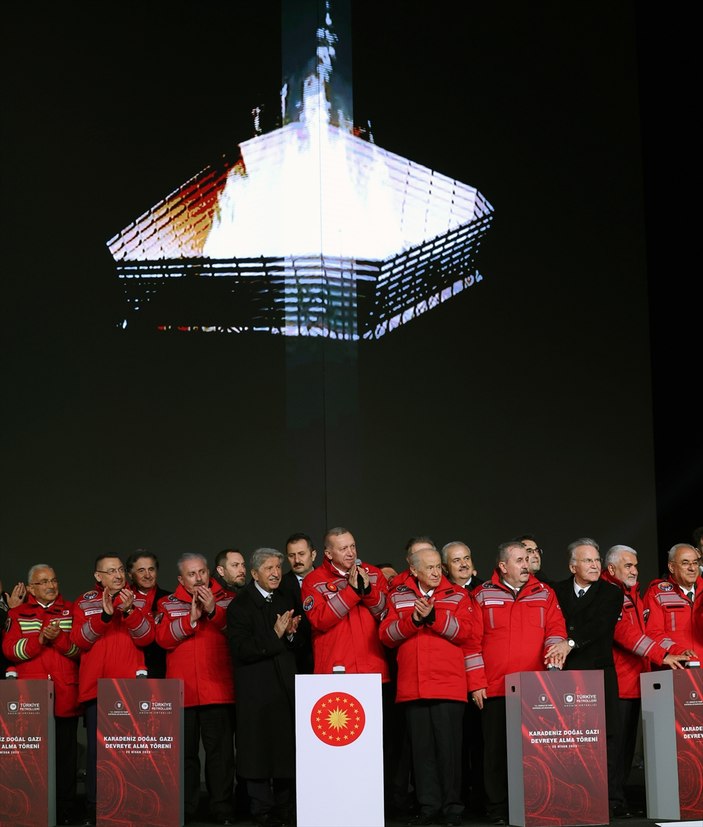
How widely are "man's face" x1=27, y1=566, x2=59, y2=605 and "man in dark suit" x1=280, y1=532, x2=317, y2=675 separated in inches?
49.3

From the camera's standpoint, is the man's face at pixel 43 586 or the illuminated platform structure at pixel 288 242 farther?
the illuminated platform structure at pixel 288 242

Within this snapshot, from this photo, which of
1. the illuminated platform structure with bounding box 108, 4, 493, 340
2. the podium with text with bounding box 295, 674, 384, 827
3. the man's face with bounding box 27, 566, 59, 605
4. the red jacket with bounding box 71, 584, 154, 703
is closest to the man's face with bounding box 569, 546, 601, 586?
the podium with text with bounding box 295, 674, 384, 827

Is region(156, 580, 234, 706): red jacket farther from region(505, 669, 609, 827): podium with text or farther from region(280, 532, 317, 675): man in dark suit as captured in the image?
region(505, 669, 609, 827): podium with text

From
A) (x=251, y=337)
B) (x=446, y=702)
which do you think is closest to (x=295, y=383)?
(x=251, y=337)

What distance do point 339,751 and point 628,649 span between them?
179 cm

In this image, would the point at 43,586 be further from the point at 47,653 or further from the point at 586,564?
the point at 586,564

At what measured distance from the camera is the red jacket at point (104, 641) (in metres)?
5.81

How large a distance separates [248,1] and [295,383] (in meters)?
2.90

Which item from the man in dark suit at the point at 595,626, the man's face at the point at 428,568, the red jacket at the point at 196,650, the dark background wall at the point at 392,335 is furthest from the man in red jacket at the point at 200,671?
the dark background wall at the point at 392,335

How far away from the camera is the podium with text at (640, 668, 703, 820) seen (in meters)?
5.22

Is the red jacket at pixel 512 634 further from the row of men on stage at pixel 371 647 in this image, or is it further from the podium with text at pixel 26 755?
the podium with text at pixel 26 755

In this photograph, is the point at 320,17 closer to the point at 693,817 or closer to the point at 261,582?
the point at 261,582

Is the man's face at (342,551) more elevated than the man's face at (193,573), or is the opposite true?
the man's face at (342,551)

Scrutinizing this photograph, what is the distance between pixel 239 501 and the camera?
7.95m
